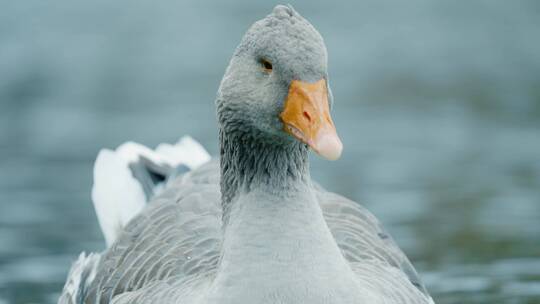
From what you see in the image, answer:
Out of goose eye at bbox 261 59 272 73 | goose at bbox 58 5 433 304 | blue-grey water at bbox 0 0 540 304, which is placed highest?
blue-grey water at bbox 0 0 540 304

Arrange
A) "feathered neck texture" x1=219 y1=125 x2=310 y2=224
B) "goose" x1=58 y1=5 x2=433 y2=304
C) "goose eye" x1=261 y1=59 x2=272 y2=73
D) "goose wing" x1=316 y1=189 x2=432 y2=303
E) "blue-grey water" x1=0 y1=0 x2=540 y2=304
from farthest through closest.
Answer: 1. "blue-grey water" x1=0 y1=0 x2=540 y2=304
2. "goose wing" x1=316 y1=189 x2=432 y2=303
3. "feathered neck texture" x1=219 y1=125 x2=310 y2=224
4. "goose eye" x1=261 y1=59 x2=272 y2=73
5. "goose" x1=58 y1=5 x2=433 y2=304

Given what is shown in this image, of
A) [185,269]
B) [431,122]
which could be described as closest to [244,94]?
[185,269]

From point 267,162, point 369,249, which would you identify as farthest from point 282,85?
point 369,249

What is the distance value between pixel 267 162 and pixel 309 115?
677 millimetres

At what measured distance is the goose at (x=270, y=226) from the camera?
244 inches

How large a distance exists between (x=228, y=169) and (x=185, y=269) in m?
0.68

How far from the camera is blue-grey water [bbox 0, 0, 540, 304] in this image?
435 inches

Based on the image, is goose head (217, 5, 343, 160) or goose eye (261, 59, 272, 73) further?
goose eye (261, 59, 272, 73)

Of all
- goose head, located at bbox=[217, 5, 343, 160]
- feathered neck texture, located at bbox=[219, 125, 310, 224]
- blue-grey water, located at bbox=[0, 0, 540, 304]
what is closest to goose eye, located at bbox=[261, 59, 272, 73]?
goose head, located at bbox=[217, 5, 343, 160]

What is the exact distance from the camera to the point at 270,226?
21.3 ft

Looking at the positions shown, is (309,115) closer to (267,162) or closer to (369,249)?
(267,162)

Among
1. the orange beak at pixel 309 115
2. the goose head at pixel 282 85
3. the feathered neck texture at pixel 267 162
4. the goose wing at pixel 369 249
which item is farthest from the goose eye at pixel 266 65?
the goose wing at pixel 369 249

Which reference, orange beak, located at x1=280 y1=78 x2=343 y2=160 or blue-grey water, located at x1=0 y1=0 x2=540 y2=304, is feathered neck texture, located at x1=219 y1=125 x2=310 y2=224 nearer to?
orange beak, located at x1=280 y1=78 x2=343 y2=160

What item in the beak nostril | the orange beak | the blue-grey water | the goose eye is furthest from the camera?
the blue-grey water
